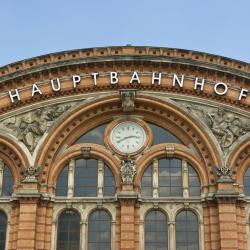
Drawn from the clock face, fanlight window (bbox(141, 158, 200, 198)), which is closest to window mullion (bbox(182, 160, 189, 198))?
fanlight window (bbox(141, 158, 200, 198))

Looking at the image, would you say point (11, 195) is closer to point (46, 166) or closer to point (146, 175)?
point (46, 166)

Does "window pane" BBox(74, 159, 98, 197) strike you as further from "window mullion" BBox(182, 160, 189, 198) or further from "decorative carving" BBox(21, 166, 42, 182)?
"window mullion" BBox(182, 160, 189, 198)

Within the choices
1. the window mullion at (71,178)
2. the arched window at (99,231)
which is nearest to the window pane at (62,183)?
the window mullion at (71,178)

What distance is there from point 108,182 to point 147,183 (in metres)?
2.02

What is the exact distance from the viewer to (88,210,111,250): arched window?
2988 centimetres

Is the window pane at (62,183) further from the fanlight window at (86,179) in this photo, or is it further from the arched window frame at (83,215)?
the arched window frame at (83,215)

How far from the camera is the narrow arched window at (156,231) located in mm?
29891

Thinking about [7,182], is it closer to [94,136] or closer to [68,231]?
[68,231]

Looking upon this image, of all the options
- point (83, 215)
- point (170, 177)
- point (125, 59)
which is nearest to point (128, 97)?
point (125, 59)

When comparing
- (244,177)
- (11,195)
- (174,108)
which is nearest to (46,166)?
(11,195)

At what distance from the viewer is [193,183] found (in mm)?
31281

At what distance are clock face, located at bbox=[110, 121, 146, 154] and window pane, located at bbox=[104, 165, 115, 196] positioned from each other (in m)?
1.31

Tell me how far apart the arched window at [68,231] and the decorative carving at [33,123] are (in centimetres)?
386

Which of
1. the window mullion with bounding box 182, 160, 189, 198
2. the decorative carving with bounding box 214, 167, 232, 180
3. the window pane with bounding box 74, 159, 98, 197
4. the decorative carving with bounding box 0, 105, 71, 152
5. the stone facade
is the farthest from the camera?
the decorative carving with bounding box 0, 105, 71, 152
